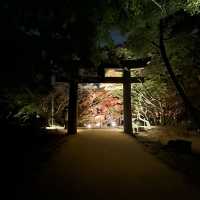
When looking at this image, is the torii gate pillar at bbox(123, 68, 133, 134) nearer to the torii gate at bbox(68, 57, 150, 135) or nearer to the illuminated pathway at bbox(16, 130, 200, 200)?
the torii gate at bbox(68, 57, 150, 135)

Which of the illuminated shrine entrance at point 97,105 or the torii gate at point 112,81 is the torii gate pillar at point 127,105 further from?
the illuminated shrine entrance at point 97,105

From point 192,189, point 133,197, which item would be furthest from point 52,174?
point 192,189

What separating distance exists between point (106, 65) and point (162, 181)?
11373 mm

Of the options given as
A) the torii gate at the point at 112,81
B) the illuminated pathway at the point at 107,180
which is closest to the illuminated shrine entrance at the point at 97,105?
the torii gate at the point at 112,81

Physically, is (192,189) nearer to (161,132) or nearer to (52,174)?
(52,174)

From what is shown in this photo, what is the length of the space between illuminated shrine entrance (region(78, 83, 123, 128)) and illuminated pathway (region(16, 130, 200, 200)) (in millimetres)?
13449

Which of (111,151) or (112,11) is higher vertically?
(112,11)

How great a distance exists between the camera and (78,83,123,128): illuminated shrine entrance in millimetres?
22703

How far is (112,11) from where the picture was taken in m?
9.90

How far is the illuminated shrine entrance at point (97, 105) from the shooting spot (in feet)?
74.5

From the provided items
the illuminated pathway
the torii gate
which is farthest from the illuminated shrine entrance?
the illuminated pathway

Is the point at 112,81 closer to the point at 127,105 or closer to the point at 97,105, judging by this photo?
the point at 127,105

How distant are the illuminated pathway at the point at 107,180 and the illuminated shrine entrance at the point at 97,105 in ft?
44.1

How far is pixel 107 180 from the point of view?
20.1ft
